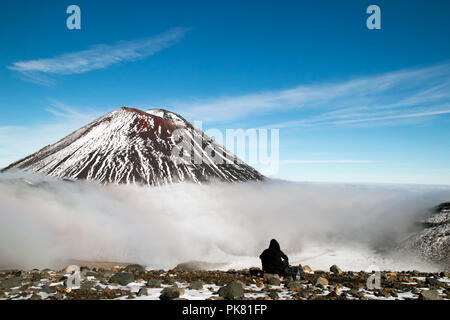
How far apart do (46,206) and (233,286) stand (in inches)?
3232

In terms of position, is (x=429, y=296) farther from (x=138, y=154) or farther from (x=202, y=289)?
(x=138, y=154)

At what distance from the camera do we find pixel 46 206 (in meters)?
79.2

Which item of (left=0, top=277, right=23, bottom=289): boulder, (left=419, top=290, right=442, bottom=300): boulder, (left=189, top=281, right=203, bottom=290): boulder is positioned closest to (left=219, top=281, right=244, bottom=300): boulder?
(left=189, top=281, right=203, bottom=290): boulder

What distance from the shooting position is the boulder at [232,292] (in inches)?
530

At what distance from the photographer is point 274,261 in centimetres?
1908

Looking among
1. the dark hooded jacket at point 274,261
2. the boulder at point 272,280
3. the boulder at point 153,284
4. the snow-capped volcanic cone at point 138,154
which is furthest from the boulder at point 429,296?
the snow-capped volcanic cone at point 138,154

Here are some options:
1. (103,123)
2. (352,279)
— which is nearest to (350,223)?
(352,279)

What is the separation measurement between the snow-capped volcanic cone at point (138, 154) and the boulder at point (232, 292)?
10536 centimetres

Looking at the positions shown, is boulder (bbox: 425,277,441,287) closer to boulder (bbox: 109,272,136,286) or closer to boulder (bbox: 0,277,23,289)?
boulder (bbox: 109,272,136,286)

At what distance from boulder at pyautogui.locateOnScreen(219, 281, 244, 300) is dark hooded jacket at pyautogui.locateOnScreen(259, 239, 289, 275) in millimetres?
5542

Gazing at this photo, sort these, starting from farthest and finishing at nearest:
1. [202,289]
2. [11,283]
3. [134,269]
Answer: [134,269], [202,289], [11,283]

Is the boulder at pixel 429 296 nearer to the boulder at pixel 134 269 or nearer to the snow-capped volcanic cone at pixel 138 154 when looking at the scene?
the boulder at pixel 134 269

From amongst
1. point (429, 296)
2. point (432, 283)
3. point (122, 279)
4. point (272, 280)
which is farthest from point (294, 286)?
point (122, 279)

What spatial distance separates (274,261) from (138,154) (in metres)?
120
